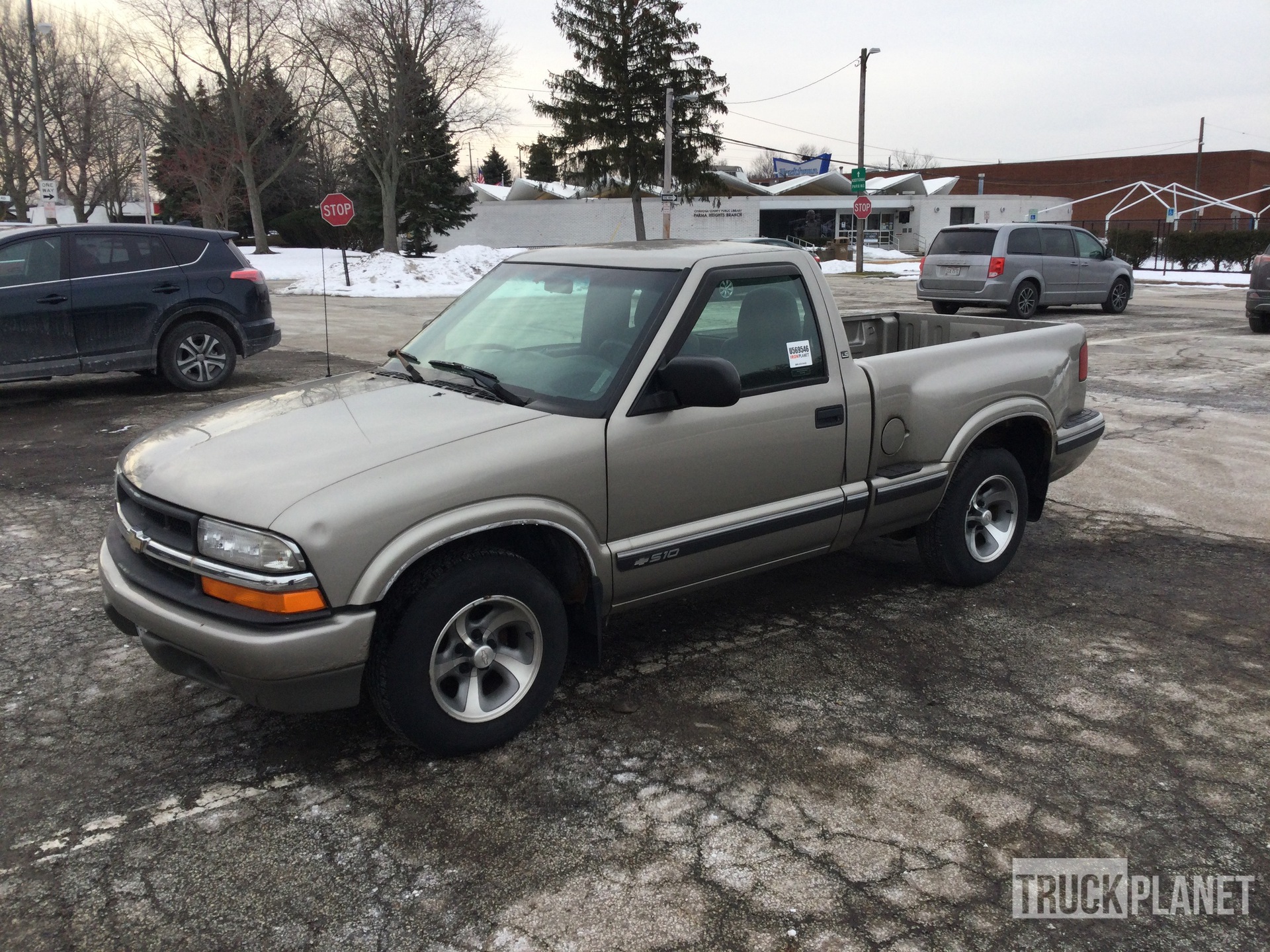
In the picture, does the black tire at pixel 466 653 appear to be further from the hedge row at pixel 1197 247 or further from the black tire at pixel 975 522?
the hedge row at pixel 1197 247

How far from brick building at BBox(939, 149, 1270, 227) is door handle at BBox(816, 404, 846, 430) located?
2314 inches

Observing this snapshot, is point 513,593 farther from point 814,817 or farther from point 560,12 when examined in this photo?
point 560,12

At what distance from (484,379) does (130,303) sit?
7519mm

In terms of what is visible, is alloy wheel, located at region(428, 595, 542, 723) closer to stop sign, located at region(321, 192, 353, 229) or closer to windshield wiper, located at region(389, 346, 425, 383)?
windshield wiper, located at region(389, 346, 425, 383)

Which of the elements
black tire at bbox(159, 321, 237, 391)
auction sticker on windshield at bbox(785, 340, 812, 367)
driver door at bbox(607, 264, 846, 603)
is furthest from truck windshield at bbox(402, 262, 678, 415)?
black tire at bbox(159, 321, 237, 391)

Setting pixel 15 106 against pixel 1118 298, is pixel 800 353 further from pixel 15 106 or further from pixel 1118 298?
pixel 15 106

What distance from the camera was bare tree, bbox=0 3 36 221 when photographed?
42.6 m

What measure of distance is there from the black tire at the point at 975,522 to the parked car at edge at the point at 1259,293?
1310cm

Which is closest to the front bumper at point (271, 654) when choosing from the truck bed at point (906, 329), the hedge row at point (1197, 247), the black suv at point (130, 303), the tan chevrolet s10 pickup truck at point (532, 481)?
the tan chevrolet s10 pickup truck at point (532, 481)

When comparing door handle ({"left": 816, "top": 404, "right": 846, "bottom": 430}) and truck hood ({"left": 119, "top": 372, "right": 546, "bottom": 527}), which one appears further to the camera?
door handle ({"left": 816, "top": 404, "right": 846, "bottom": 430})

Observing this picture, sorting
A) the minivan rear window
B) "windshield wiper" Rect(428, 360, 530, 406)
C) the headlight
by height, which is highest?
the minivan rear window

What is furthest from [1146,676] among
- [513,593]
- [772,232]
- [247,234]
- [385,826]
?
[247,234]

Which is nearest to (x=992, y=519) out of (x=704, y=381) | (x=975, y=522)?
(x=975, y=522)

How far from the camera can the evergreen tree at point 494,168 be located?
86.6 m
